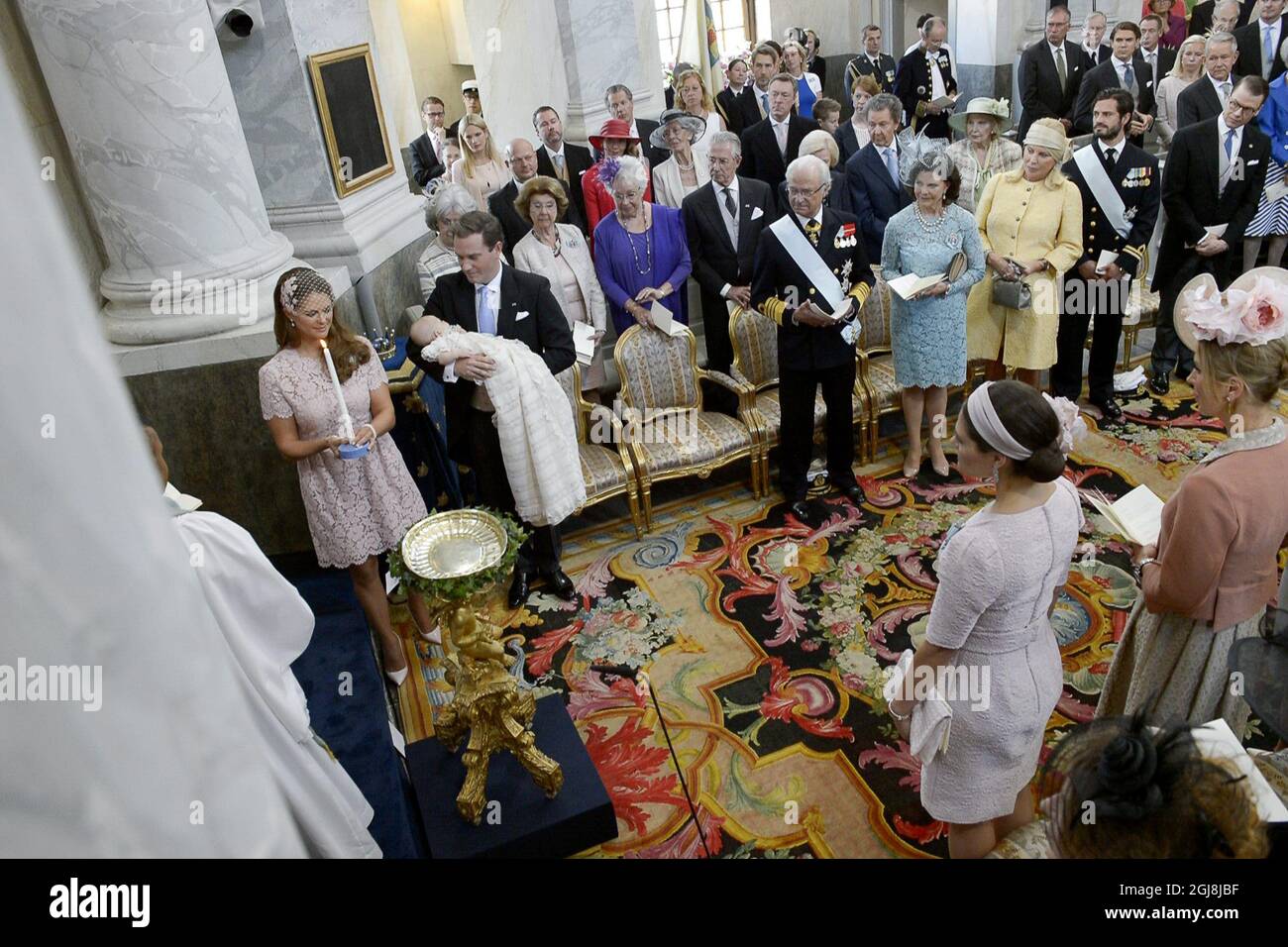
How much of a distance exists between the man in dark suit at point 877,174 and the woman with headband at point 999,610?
4.15m

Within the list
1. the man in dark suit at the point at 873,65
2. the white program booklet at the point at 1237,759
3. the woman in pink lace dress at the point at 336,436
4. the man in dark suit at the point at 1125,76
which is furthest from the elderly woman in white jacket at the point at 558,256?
the man in dark suit at the point at 873,65

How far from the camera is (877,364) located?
6.37 metres

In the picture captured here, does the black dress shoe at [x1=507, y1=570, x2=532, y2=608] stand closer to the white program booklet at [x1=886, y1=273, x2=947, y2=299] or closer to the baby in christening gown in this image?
the baby in christening gown

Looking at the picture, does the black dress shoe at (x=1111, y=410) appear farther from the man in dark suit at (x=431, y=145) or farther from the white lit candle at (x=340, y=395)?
the man in dark suit at (x=431, y=145)

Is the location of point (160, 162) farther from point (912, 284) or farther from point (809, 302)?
point (912, 284)

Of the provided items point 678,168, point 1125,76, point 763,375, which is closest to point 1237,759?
point 763,375

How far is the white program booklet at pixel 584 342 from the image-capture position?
17.5ft

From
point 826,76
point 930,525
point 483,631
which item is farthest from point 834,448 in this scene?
point 826,76

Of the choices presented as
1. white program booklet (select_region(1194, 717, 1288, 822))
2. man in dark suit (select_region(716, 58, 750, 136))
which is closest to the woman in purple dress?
white program booklet (select_region(1194, 717, 1288, 822))

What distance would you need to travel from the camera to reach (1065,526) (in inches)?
107

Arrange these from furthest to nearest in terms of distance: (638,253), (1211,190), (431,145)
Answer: (431,145)
(1211,190)
(638,253)

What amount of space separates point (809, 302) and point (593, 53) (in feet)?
14.3

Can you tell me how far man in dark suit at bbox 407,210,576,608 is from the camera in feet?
14.9

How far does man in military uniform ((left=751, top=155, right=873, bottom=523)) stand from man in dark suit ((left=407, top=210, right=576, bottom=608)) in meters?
1.23
